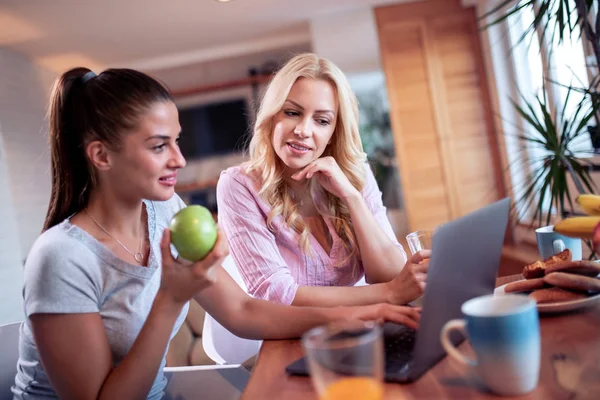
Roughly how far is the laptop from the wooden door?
4.83 metres

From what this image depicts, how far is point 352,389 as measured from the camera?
0.56 metres

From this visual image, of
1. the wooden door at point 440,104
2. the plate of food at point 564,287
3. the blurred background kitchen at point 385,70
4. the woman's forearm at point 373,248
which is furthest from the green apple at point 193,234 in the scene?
the wooden door at point 440,104

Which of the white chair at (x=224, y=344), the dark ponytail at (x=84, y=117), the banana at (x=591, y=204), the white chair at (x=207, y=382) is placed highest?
the dark ponytail at (x=84, y=117)

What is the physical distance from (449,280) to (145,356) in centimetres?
57

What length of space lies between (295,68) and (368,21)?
4380 millimetres

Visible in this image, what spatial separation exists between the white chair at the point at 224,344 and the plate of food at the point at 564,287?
2.50 ft

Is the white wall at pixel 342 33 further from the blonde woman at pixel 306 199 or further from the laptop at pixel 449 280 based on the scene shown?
the laptop at pixel 449 280

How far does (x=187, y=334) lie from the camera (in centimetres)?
227

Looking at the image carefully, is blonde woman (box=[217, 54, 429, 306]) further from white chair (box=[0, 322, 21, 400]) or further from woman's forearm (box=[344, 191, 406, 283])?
white chair (box=[0, 322, 21, 400])

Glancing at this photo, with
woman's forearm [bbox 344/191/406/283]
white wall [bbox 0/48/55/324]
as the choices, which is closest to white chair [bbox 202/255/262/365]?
woman's forearm [bbox 344/191/406/283]

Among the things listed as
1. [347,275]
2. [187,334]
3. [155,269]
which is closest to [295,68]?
[347,275]

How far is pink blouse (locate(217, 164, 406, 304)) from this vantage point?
1449 millimetres

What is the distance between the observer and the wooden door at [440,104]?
18.1 feet

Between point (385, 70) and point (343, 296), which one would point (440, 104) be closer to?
point (385, 70)
